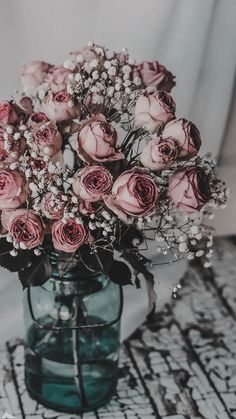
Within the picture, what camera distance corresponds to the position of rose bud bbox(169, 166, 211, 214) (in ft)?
3.29

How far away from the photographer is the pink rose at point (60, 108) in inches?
40.9

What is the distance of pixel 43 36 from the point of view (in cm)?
145

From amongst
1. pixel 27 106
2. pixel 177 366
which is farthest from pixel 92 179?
pixel 177 366

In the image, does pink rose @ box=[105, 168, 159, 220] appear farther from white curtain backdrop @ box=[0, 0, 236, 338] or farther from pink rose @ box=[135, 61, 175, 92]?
white curtain backdrop @ box=[0, 0, 236, 338]

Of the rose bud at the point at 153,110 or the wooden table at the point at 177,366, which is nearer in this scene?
the rose bud at the point at 153,110

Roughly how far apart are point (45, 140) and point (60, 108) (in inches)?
2.6

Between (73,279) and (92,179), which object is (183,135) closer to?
(92,179)

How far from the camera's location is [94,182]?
3.21ft

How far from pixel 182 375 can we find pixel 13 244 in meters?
0.49

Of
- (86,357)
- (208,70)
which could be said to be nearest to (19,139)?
(86,357)

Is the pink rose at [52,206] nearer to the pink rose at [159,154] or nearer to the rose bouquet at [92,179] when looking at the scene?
the rose bouquet at [92,179]

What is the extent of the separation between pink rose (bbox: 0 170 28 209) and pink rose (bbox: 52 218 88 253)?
0.21 feet

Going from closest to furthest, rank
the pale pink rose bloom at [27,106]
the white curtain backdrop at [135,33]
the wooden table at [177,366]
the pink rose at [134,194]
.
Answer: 1. the pink rose at [134,194]
2. the pale pink rose bloom at [27,106]
3. the wooden table at [177,366]
4. the white curtain backdrop at [135,33]

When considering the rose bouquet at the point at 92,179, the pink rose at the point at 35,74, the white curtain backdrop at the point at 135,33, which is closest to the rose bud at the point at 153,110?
the rose bouquet at the point at 92,179
